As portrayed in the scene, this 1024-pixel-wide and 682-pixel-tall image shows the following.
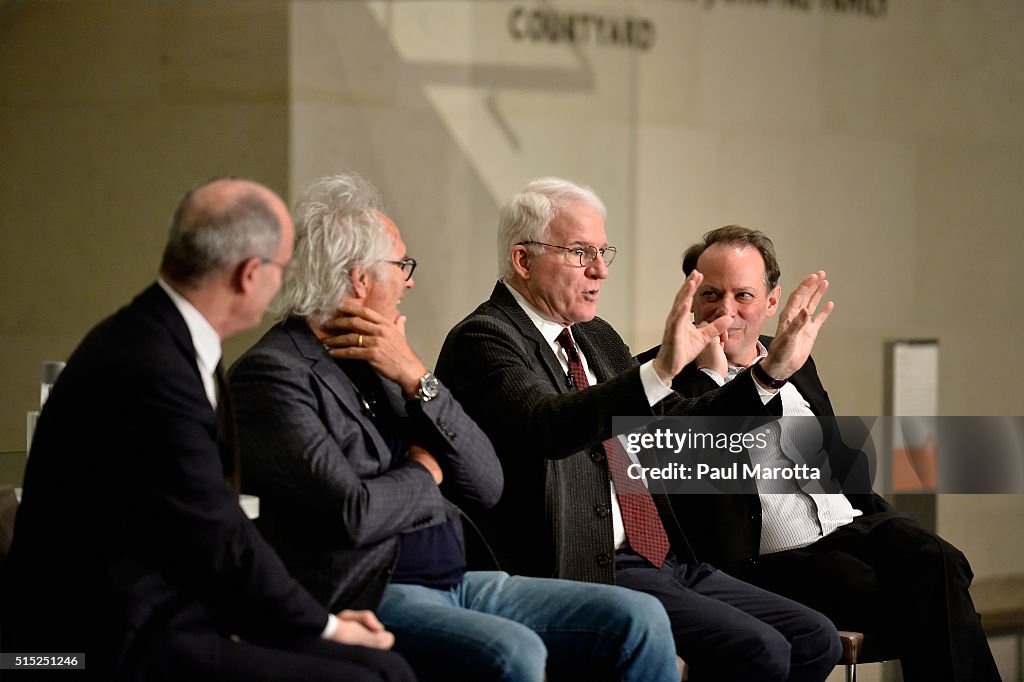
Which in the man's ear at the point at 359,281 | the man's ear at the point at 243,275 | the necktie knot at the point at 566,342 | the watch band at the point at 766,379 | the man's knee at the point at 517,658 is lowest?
the man's knee at the point at 517,658

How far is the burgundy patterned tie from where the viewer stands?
10.4ft

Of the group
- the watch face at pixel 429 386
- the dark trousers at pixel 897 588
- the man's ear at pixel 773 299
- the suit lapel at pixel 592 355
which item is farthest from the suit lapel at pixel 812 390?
the watch face at pixel 429 386

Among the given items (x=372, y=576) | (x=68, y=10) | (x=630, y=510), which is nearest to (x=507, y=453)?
(x=630, y=510)

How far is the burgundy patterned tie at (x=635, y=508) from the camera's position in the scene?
125 inches

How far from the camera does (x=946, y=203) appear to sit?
22.0 feet

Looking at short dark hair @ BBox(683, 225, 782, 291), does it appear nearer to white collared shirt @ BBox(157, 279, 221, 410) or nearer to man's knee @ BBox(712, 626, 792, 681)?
man's knee @ BBox(712, 626, 792, 681)

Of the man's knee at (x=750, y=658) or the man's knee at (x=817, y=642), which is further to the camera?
the man's knee at (x=817, y=642)

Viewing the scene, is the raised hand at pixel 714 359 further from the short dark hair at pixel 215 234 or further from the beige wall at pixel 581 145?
the beige wall at pixel 581 145

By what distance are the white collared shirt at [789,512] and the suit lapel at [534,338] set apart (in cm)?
55

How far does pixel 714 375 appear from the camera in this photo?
139 inches

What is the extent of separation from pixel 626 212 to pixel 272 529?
141 inches

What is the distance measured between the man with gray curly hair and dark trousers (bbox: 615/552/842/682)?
0.27 metres

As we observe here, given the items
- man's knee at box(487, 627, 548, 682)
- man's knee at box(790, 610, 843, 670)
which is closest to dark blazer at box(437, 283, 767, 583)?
man's knee at box(487, 627, 548, 682)

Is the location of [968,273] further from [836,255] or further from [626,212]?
[626,212]
